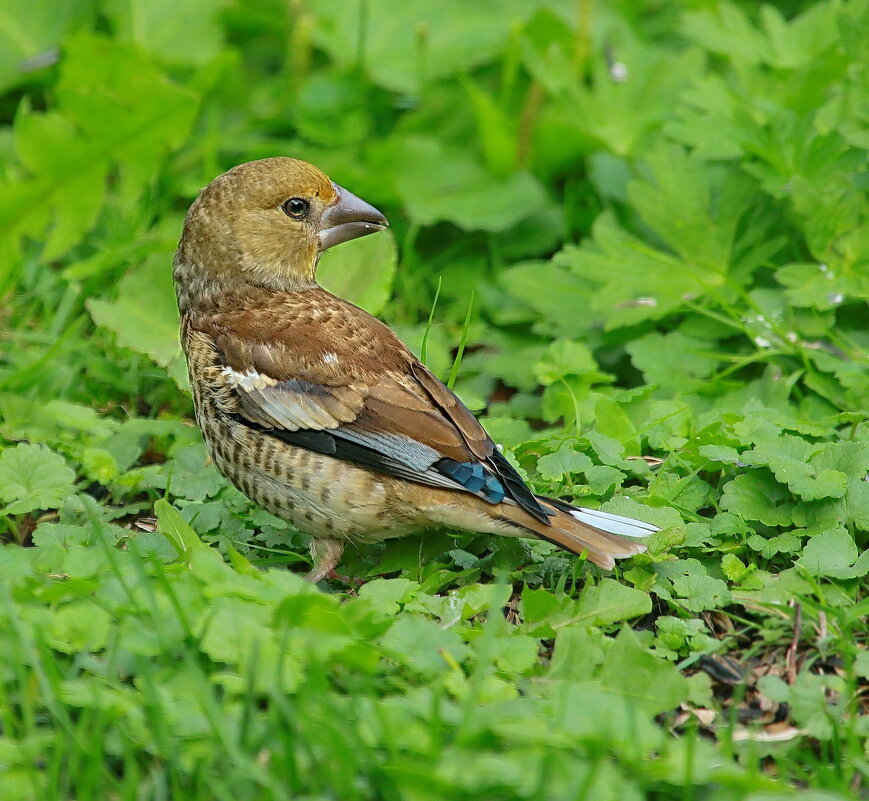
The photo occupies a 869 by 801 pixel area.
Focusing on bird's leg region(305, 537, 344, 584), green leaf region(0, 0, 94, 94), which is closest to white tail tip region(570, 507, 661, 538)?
bird's leg region(305, 537, 344, 584)

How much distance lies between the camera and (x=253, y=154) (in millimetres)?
6145

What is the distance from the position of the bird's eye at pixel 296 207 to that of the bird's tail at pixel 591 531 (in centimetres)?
133

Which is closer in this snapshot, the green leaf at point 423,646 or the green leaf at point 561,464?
the green leaf at point 423,646

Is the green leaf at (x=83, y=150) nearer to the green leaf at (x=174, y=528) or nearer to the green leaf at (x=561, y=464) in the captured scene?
the green leaf at (x=174, y=528)

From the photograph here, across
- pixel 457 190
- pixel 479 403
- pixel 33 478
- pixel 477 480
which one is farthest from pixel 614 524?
pixel 457 190

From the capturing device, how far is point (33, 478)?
4.01 meters

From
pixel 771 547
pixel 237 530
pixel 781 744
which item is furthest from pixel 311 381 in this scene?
pixel 781 744

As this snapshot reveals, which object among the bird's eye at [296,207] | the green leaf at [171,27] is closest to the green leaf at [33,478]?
the bird's eye at [296,207]

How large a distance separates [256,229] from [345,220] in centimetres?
34

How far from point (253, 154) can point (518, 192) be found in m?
Result: 1.35

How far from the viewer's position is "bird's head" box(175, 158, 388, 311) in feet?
13.6

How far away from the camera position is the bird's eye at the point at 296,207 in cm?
420

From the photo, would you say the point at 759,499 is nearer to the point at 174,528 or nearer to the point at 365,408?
the point at 365,408

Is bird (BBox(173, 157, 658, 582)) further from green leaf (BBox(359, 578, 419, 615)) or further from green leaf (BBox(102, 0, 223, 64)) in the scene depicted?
green leaf (BBox(102, 0, 223, 64))
